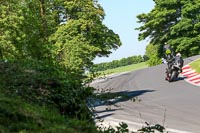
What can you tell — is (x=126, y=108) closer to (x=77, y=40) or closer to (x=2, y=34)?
(x=2, y=34)

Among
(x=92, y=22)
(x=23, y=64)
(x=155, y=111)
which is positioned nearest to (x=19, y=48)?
(x=155, y=111)

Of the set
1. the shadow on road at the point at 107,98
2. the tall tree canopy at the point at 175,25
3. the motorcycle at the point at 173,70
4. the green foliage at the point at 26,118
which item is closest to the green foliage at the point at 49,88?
the shadow on road at the point at 107,98

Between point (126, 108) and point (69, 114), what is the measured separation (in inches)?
378

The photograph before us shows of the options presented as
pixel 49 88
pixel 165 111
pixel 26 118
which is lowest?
pixel 165 111

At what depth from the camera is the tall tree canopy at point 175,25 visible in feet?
190

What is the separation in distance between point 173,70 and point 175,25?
118 ft

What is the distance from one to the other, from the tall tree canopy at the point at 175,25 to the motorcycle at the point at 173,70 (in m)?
34.3

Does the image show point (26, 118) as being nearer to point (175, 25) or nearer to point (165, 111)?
point (165, 111)

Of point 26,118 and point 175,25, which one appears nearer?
point 26,118

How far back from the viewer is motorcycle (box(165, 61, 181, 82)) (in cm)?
2336

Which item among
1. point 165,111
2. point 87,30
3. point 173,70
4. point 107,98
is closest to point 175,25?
point 87,30

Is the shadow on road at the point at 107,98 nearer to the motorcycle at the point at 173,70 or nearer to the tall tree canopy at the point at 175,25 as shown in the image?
the motorcycle at the point at 173,70

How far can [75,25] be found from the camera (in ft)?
138

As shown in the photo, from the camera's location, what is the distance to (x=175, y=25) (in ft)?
192
